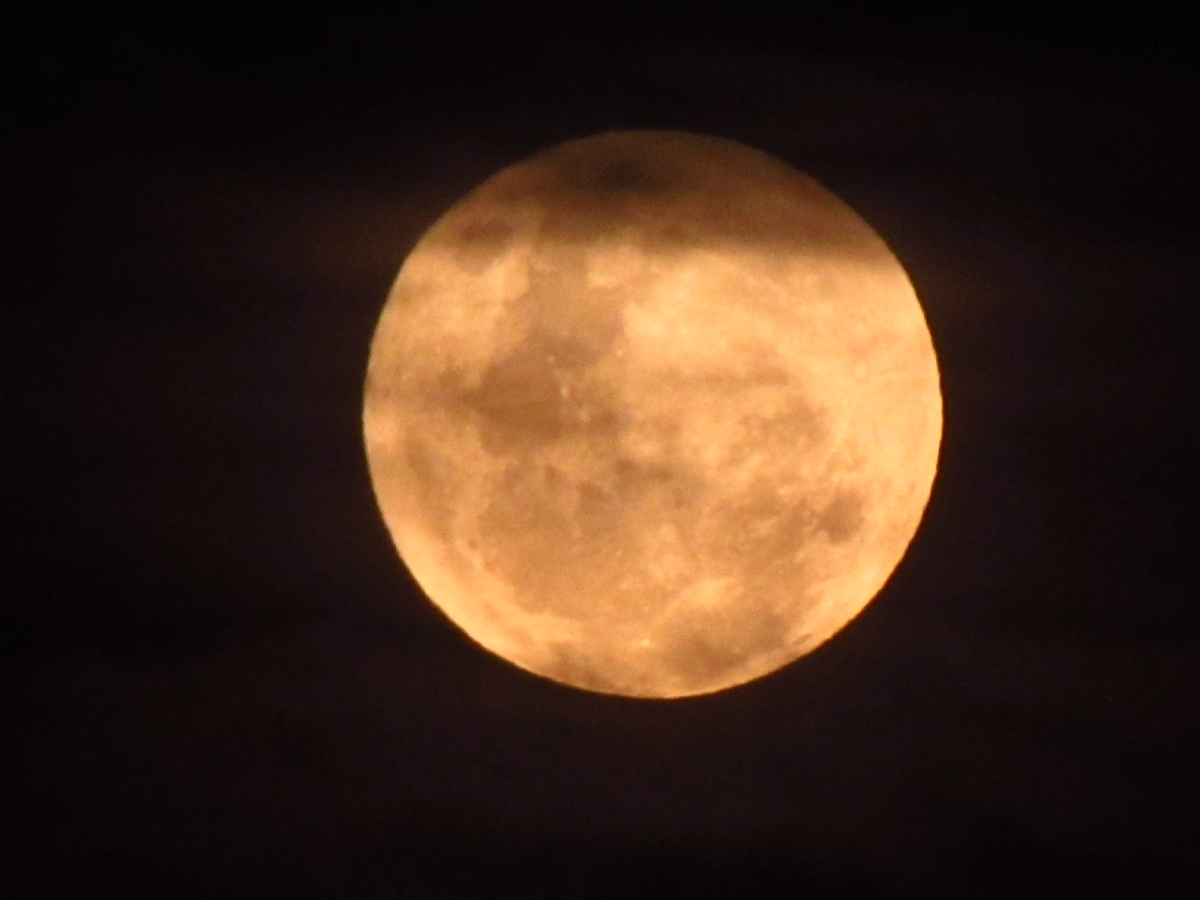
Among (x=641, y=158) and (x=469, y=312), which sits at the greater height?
(x=641, y=158)

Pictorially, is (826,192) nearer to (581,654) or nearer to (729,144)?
(729,144)

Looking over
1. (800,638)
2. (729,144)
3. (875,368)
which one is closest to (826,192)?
(729,144)

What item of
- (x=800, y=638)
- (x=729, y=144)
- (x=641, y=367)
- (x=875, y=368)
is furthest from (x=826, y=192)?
(x=800, y=638)

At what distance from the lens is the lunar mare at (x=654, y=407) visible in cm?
198

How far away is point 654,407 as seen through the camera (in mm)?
1967

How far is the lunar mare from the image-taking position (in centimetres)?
198

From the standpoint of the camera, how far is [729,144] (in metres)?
2.17

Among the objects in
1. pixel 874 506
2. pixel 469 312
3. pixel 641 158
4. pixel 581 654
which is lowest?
pixel 581 654

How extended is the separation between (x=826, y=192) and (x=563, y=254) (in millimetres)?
403

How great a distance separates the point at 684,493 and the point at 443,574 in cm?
38

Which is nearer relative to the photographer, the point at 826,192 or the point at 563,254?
the point at 563,254

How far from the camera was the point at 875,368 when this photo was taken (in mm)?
2051

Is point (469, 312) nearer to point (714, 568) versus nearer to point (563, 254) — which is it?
point (563, 254)

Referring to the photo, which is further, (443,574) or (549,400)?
(443,574)
